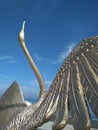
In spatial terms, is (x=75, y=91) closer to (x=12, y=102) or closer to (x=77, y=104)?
(x=77, y=104)

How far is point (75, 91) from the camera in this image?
6.28ft

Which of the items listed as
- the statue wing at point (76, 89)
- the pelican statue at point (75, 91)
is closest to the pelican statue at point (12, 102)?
the pelican statue at point (75, 91)

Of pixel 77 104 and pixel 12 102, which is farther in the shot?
pixel 12 102

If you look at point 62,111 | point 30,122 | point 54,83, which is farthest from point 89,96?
A: point 30,122

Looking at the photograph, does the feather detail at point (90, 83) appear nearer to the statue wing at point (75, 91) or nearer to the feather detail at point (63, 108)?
the statue wing at point (75, 91)

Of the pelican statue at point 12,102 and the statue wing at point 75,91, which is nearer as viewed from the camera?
the statue wing at point 75,91

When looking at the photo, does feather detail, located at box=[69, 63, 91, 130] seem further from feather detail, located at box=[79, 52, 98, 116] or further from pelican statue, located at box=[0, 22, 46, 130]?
pelican statue, located at box=[0, 22, 46, 130]

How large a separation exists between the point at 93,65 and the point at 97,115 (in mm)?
425

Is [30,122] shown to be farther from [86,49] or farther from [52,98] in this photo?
Answer: [86,49]

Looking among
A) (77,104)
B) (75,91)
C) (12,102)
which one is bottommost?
(77,104)

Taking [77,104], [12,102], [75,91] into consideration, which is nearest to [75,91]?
[75,91]

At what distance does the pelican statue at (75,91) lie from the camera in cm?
175

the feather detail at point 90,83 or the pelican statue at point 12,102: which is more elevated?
the pelican statue at point 12,102

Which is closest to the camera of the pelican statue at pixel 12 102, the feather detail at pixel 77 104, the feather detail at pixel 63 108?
the feather detail at pixel 77 104
